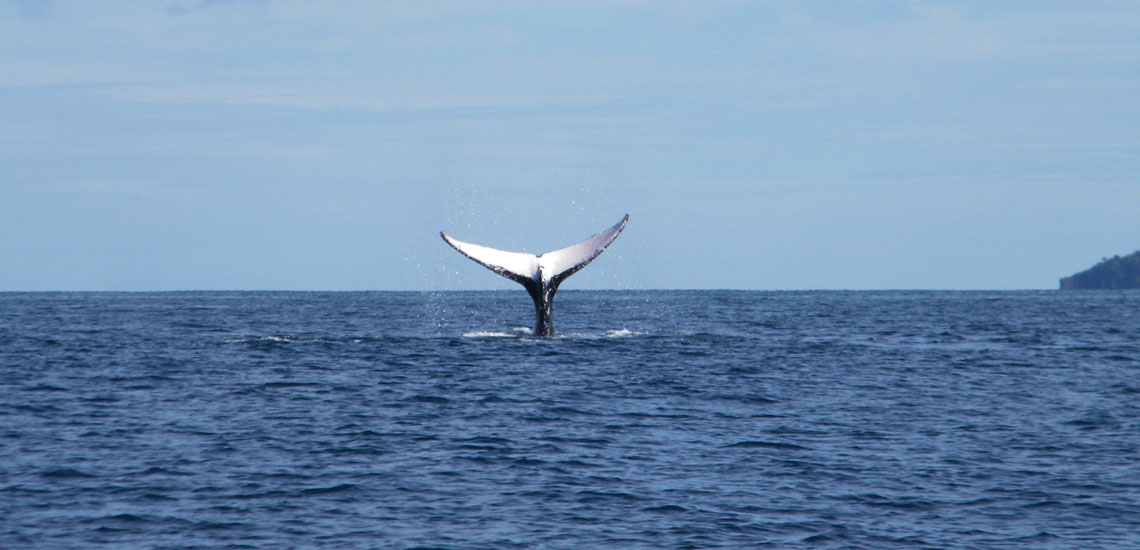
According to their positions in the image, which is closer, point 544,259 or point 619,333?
point 544,259

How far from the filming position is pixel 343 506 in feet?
41.4

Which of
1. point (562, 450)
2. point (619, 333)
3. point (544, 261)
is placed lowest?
point (562, 450)

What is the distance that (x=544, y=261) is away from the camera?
92.5 ft

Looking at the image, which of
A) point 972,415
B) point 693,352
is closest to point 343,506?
point 972,415

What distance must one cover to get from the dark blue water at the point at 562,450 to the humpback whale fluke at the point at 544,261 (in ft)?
5.85

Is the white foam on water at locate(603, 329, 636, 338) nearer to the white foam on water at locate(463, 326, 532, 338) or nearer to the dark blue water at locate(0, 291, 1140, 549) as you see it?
the white foam on water at locate(463, 326, 532, 338)

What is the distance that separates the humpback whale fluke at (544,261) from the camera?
88.9 ft

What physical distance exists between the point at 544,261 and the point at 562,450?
1263 centimetres

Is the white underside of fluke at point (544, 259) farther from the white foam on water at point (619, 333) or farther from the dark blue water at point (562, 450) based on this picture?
the white foam on water at point (619, 333)

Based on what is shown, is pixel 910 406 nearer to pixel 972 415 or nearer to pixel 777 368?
pixel 972 415

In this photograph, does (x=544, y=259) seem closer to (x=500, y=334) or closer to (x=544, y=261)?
(x=544, y=261)

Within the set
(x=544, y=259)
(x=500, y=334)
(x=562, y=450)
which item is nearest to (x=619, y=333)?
(x=500, y=334)

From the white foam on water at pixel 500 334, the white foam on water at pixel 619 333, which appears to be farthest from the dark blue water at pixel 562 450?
the white foam on water at pixel 619 333

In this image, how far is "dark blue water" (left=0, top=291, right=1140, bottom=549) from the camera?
38.8 feet
